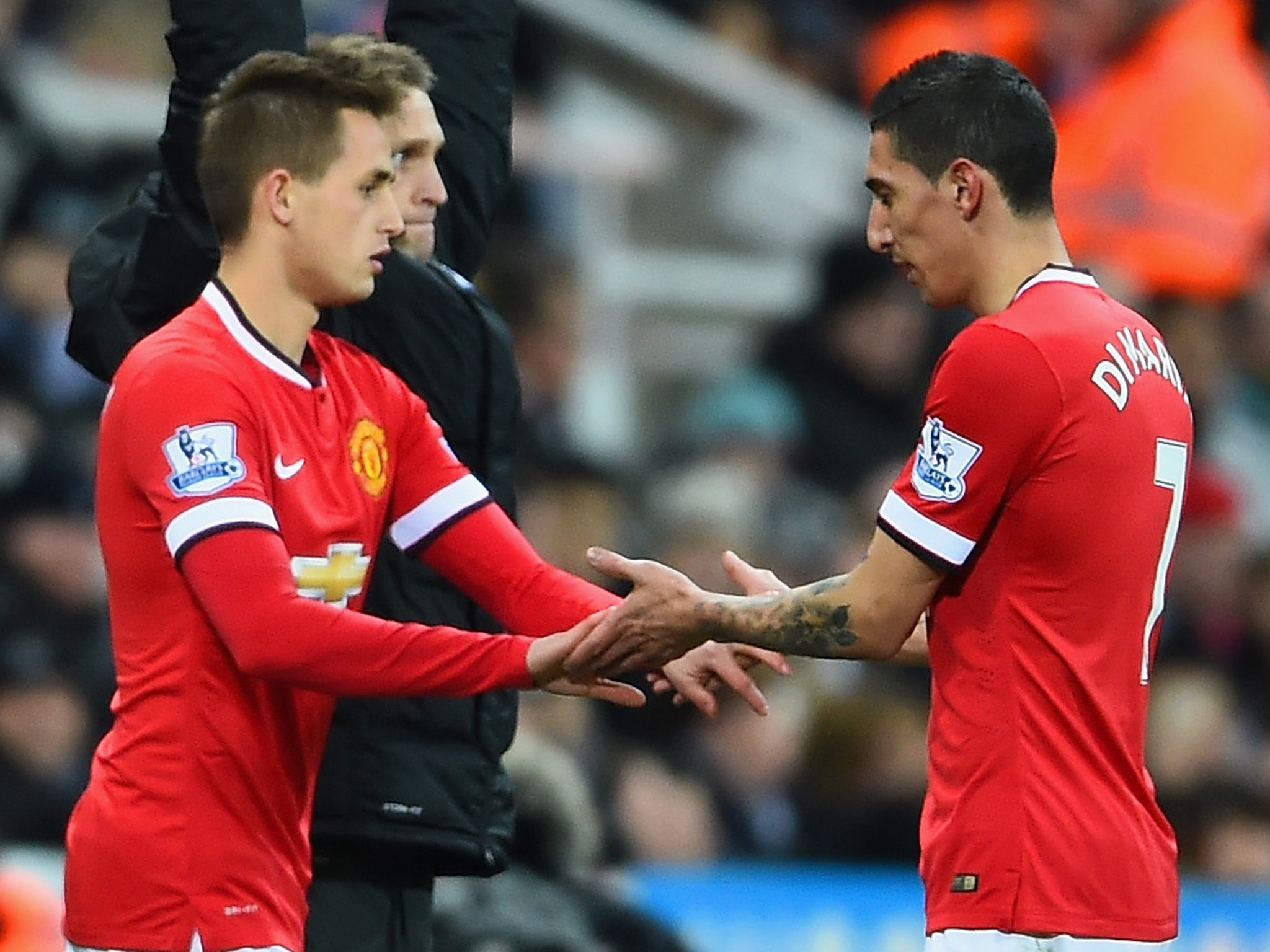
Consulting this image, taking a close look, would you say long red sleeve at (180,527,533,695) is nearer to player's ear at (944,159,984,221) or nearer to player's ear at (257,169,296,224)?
player's ear at (257,169,296,224)

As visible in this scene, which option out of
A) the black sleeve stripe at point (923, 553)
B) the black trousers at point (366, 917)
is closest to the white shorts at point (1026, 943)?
the black sleeve stripe at point (923, 553)

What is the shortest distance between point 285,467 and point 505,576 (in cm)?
55

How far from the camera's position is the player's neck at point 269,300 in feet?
14.0

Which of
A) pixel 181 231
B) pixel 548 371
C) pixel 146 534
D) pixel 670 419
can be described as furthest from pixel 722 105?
pixel 146 534

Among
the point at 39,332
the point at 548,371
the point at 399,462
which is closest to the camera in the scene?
the point at 399,462

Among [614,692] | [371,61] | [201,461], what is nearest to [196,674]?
[201,461]

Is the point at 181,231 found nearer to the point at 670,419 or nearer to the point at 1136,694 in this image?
the point at 1136,694

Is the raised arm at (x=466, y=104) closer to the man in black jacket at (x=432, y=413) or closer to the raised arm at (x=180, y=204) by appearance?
the man in black jacket at (x=432, y=413)

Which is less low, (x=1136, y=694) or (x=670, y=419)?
(x=670, y=419)

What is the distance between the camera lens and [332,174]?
430cm

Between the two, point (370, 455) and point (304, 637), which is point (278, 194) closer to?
point (370, 455)

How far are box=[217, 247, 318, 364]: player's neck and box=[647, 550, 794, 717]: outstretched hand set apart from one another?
36.1 inches

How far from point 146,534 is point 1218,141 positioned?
21.6 feet

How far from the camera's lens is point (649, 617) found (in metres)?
4.56
